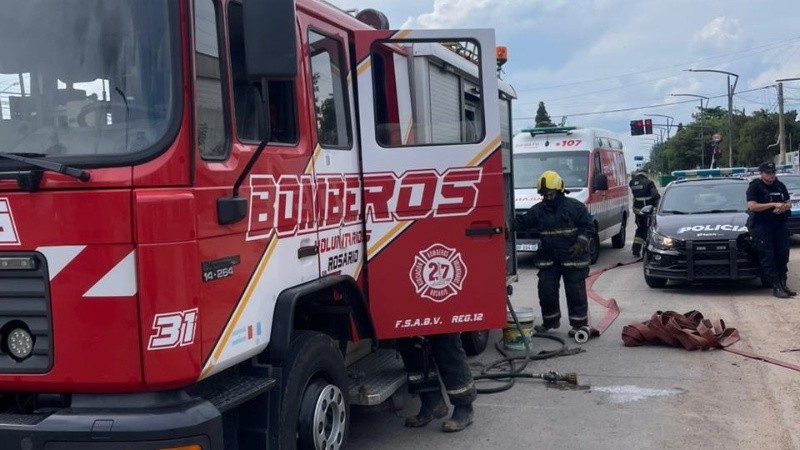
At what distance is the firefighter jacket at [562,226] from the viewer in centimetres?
823

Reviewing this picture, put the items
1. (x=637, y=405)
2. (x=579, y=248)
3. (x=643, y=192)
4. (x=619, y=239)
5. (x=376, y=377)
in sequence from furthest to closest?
(x=619, y=239) → (x=643, y=192) → (x=579, y=248) → (x=637, y=405) → (x=376, y=377)

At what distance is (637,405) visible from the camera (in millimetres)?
6152

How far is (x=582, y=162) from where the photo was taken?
15297 mm

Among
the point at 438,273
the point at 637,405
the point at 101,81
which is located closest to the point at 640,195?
the point at 637,405

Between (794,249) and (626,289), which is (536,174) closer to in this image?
(626,289)

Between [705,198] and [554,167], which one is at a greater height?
[554,167]

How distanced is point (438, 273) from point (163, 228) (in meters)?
2.39

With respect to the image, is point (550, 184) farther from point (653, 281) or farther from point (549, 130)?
point (549, 130)

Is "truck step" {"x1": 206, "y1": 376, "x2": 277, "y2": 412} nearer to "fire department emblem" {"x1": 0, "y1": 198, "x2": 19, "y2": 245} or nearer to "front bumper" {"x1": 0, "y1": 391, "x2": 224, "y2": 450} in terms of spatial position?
"front bumper" {"x1": 0, "y1": 391, "x2": 224, "y2": 450}

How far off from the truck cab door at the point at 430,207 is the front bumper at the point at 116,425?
198 centimetres

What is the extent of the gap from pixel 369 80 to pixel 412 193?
78cm

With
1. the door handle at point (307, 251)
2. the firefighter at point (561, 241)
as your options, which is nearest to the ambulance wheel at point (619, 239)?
the firefighter at point (561, 241)

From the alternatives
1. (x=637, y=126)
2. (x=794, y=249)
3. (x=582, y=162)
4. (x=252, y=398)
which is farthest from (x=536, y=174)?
(x=637, y=126)

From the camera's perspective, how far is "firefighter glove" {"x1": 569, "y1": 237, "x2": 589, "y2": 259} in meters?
8.18
